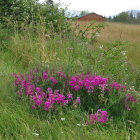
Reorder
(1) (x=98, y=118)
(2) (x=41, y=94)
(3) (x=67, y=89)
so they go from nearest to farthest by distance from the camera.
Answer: (1) (x=98, y=118) < (2) (x=41, y=94) < (3) (x=67, y=89)

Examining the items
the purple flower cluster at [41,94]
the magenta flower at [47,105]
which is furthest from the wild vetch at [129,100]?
the magenta flower at [47,105]

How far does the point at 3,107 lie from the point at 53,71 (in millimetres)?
693

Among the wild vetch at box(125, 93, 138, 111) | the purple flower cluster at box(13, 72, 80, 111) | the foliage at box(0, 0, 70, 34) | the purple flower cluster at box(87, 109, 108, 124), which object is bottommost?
the purple flower cluster at box(87, 109, 108, 124)

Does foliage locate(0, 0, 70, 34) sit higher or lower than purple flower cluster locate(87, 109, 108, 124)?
higher

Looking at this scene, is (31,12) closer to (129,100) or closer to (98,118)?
(129,100)

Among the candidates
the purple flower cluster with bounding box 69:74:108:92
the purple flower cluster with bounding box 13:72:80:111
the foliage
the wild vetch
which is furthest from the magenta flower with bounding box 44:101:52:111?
the foliage

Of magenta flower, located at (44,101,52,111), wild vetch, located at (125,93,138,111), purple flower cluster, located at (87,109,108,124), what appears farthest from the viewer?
wild vetch, located at (125,93,138,111)

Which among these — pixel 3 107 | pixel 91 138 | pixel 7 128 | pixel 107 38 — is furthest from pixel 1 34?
pixel 91 138

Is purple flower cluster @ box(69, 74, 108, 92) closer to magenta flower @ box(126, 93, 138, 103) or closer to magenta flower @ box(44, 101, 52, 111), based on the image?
magenta flower @ box(126, 93, 138, 103)

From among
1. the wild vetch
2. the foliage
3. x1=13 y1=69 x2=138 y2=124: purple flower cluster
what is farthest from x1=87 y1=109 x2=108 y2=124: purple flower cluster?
the foliage

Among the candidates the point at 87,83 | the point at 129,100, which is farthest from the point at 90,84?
the point at 129,100

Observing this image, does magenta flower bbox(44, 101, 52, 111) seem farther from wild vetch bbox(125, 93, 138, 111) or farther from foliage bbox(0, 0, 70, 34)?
foliage bbox(0, 0, 70, 34)

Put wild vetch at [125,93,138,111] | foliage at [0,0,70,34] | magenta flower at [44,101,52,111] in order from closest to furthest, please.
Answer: magenta flower at [44,101,52,111] → wild vetch at [125,93,138,111] → foliage at [0,0,70,34]

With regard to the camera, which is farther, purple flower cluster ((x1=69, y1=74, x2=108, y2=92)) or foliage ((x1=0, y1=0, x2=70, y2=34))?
foliage ((x1=0, y1=0, x2=70, y2=34))
